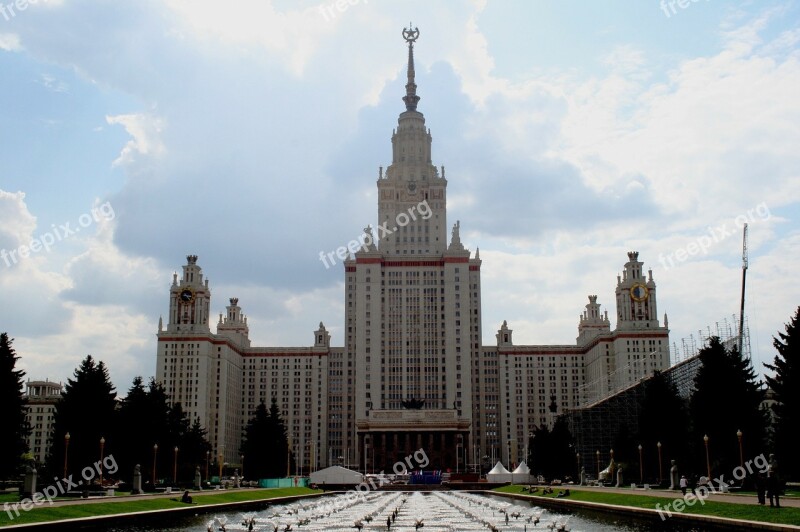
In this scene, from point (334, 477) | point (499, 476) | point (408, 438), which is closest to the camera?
point (334, 477)

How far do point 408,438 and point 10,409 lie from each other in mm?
111003

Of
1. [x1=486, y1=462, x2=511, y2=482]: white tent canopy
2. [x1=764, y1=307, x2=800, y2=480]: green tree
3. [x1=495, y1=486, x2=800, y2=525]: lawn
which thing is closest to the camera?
[x1=495, y1=486, x2=800, y2=525]: lawn

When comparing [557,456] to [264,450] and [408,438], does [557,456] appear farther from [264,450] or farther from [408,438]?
[408,438]

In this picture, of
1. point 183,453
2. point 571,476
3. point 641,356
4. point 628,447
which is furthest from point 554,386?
point 183,453

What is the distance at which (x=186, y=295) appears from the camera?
18312 centimetres

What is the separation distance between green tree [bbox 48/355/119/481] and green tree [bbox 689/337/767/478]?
52980 millimetres

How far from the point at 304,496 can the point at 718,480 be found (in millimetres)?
42059

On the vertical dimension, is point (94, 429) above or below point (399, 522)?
above

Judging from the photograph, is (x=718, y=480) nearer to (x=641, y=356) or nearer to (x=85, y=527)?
(x=85, y=527)

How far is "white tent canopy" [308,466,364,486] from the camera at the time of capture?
11469cm

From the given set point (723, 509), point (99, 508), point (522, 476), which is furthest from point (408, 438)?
point (723, 509)

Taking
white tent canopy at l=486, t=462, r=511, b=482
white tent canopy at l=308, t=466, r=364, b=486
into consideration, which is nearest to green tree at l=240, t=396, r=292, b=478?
white tent canopy at l=308, t=466, r=364, b=486

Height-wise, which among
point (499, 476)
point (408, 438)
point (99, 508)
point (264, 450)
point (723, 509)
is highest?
point (408, 438)

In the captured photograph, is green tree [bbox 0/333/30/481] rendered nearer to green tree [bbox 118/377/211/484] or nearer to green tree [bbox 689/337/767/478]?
green tree [bbox 118/377/211/484]
